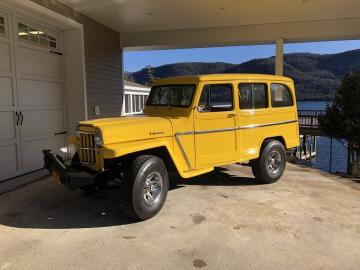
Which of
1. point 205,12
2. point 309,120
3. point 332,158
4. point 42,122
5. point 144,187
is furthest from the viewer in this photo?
point 332,158

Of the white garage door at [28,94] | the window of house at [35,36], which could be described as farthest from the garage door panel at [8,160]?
the window of house at [35,36]

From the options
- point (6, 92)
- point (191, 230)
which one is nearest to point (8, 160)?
point (6, 92)

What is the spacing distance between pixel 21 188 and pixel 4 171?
0.62m

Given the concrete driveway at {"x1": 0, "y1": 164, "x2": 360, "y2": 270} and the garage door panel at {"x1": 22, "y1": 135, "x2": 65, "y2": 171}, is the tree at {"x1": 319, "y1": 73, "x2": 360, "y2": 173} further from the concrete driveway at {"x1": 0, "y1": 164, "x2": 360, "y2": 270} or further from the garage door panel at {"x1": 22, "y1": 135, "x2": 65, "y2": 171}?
the garage door panel at {"x1": 22, "y1": 135, "x2": 65, "y2": 171}

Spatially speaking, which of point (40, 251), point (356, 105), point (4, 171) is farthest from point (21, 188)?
point (356, 105)

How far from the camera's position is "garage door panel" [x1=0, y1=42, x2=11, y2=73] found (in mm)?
6559

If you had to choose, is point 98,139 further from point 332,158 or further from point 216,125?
point 332,158

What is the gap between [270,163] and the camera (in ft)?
22.6

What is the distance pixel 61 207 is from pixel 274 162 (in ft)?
13.2

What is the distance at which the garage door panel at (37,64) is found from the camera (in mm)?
7137

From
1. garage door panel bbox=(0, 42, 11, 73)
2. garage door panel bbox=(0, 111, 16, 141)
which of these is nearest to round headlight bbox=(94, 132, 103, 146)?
garage door panel bbox=(0, 111, 16, 141)

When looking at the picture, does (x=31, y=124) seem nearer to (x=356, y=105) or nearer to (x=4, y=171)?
(x=4, y=171)

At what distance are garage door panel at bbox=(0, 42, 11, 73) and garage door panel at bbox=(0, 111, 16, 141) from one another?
0.81 meters

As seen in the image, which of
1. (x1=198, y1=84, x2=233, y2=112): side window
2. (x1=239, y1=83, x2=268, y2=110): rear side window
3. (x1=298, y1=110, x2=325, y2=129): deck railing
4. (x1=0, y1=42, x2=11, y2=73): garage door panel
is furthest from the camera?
(x1=298, y1=110, x2=325, y2=129): deck railing
